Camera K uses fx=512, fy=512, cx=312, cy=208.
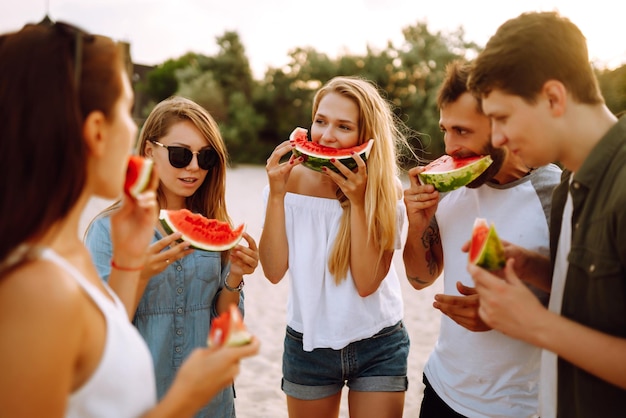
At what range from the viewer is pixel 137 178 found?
2.26 meters

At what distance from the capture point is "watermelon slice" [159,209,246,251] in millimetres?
3180

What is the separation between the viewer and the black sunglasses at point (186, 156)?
135 inches

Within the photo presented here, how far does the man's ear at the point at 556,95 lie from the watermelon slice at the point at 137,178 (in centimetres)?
173

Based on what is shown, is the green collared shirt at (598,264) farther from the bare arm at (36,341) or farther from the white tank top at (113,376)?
the bare arm at (36,341)

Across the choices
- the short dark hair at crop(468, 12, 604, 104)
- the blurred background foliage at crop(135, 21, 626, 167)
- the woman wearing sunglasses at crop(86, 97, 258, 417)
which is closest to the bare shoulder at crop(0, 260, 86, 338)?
the woman wearing sunglasses at crop(86, 97, 258, 417)

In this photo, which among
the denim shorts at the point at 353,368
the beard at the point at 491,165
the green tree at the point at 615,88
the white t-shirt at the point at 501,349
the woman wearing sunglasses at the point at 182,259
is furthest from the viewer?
the green tree at the point at 615,88

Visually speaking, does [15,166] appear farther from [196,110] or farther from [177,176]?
[196,110]

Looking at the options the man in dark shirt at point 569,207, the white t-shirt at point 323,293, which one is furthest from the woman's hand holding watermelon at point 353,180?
the man in dark shirt at point 569,207

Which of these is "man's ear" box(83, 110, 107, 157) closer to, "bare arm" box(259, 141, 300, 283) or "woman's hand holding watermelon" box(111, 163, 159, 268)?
"woman's hand holding watermelon" box(111, 163, 159, 268)

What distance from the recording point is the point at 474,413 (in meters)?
2.97

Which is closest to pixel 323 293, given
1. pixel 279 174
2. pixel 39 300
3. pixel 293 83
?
pixel 279 174

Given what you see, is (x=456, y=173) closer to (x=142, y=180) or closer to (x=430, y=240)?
(x=430, y=240)

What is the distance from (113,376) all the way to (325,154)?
7.55 feet

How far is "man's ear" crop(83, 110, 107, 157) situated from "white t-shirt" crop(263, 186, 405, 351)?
204 centimetres
